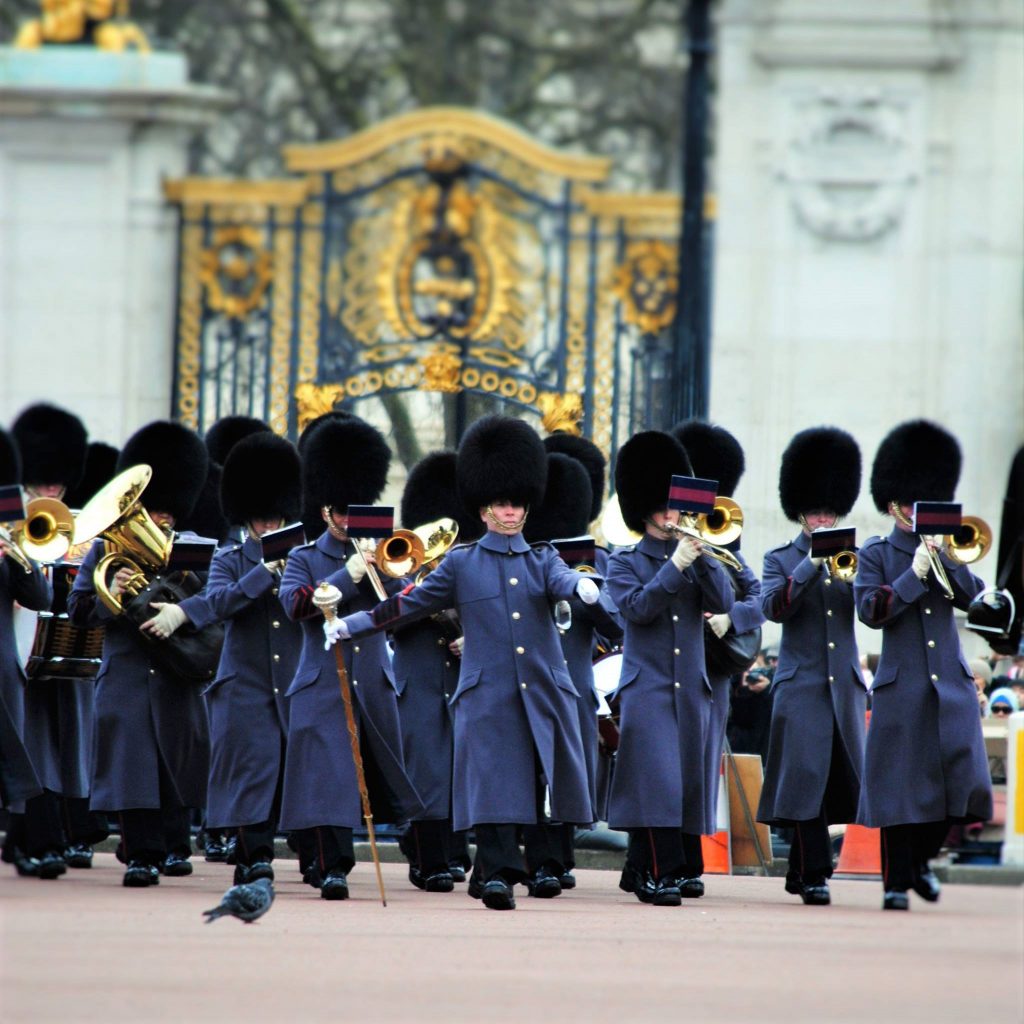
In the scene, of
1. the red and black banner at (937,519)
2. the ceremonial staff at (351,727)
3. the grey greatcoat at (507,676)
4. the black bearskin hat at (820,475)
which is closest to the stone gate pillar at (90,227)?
the black bearskin hat at (820,475)

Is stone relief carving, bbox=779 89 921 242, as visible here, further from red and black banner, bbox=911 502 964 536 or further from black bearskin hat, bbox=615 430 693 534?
red and black banner, bbox=911 502 964 536

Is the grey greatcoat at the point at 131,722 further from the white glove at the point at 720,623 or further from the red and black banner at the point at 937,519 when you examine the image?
the red and black banner at the point at 937,519

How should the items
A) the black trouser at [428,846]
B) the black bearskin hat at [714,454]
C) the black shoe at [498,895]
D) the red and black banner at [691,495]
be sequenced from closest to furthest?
the black shoe at [498,895]
the red and black banner at [691,495]
the black trouser at [428,846]
the black bearskin hat at [714,454]

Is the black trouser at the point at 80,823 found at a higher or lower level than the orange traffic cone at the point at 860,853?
higher

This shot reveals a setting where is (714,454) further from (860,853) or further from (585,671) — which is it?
(860,853)

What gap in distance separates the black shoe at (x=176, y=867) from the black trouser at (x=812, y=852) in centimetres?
204

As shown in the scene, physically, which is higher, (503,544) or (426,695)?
(503,544)

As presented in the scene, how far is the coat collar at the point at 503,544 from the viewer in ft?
30.9

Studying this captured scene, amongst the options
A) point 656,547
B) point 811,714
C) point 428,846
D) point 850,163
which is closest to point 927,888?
point 811,714

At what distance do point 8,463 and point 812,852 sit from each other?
2828 mm

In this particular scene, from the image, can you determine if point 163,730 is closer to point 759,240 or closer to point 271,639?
point 271,639

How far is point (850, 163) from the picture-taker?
13.9 metres

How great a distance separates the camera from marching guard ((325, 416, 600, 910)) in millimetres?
9180

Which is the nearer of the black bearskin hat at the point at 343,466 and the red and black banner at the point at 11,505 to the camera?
the red and black banner at the point at 11,505
